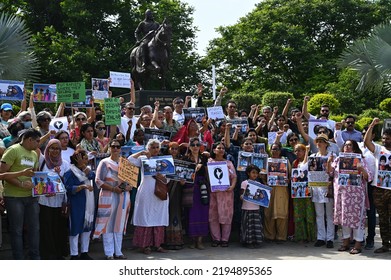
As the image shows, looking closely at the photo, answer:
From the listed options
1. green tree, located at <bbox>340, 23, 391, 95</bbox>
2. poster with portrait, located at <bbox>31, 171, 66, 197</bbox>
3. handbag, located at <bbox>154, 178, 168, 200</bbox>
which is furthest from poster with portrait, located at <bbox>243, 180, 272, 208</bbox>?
green tree, located at <bbox>340, 23, 391, 95</bbox>

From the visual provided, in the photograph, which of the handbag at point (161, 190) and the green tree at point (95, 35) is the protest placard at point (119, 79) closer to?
the handbag at point (161, 190)

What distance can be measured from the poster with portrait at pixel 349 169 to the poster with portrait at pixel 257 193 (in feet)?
3.86

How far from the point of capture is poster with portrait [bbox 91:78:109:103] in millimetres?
11359

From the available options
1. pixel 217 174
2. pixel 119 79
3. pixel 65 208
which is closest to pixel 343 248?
pixel 217 174

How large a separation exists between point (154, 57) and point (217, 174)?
31.7 feet

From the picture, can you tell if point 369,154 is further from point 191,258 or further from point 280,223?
point 191,258

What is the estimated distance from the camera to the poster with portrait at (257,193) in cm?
957

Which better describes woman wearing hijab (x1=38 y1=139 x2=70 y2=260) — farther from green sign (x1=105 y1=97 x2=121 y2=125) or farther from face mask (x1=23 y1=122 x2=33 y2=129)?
green sign (x1=105 y1=97 x2=121 y2=125)

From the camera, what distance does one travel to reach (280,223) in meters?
9.94

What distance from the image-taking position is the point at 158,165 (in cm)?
878

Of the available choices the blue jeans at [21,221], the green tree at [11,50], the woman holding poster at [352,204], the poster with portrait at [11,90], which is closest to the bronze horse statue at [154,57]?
the green tree at [11,50]

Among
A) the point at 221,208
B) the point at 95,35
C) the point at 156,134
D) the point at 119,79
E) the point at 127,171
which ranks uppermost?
the point at 95,35

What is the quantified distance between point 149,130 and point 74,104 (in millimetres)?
1936

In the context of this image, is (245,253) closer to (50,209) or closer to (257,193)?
(257,193)
